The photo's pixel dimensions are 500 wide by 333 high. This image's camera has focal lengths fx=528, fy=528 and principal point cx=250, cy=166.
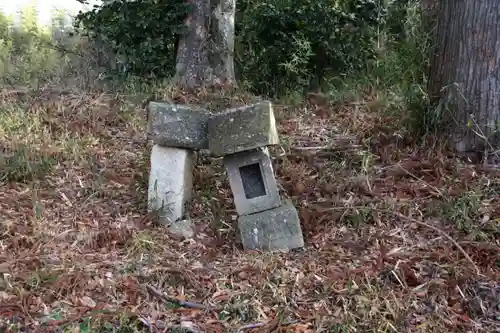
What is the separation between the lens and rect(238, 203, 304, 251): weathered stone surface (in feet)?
11.9

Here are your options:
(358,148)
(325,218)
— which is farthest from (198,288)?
(358,148)

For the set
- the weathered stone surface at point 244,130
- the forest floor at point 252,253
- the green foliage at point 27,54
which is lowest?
the forest floor at point 252,253

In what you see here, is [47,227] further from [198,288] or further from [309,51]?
[309,51]

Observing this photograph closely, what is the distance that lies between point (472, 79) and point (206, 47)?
3403 mm

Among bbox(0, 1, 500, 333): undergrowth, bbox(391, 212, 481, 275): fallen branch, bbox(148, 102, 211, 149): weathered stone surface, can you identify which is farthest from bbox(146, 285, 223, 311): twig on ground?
bbox(391, 212, 481, 275): fallen branch

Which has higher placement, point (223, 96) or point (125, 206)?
point (223, 96)

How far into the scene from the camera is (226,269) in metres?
3.40

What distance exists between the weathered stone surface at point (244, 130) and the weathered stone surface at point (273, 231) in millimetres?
500

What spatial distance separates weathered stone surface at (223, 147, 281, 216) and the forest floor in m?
0.25

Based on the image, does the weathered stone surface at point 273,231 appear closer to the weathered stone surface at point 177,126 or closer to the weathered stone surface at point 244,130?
the weathered stone surface at point 244,130

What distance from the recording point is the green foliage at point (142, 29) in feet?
21.5

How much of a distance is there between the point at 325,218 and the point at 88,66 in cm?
458

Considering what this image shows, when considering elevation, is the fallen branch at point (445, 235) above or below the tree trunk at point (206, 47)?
below

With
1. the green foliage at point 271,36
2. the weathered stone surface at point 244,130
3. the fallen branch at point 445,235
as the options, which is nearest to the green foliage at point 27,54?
the green foliage at point 271,36
